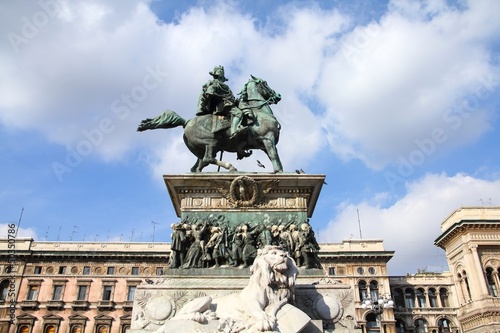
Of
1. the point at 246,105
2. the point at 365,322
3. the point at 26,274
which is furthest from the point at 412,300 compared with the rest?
the point at 246,105

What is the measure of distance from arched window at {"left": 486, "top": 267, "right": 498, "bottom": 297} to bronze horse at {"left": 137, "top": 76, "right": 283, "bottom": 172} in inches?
2051

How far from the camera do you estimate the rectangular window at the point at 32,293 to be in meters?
54.5

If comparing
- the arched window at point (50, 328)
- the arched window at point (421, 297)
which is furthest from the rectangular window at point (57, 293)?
the arched window at point (421, 297)

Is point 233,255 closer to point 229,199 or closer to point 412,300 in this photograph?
point 229,199

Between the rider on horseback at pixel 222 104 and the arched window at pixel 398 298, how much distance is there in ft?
182

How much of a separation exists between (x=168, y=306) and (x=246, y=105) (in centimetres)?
528

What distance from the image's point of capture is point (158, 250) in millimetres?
57094

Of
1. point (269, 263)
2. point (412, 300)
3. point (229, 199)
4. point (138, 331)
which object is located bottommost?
point (138, 331)

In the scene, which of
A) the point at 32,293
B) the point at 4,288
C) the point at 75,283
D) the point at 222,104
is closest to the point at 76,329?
the point at 75,283

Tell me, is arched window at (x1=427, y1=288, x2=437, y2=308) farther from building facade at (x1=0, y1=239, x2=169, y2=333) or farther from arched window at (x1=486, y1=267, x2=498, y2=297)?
building facade at (x1=0, y1=239, x2=169, y2=333)

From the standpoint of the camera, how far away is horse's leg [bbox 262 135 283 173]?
1023cm

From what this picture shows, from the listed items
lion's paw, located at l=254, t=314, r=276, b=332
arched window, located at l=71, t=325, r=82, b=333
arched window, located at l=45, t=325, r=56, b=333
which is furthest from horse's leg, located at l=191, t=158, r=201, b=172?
arched window, located at l=45, t=325, r=56, b=333

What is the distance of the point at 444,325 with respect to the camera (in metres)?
58.1

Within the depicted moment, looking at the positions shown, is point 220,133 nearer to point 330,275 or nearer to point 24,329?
point 330,275
